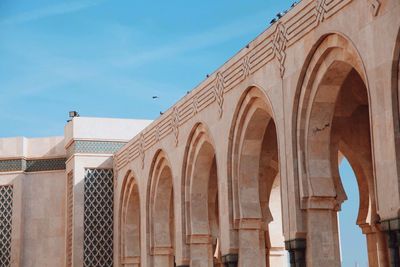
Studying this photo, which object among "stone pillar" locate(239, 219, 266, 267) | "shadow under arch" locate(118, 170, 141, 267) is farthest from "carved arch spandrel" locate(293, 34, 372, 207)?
"shadow under arch" locate(118, 170, 141, 267)

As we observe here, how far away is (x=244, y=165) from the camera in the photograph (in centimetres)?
1135

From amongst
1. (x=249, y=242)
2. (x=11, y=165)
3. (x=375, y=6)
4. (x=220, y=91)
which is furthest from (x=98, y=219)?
(x=375, y=6)

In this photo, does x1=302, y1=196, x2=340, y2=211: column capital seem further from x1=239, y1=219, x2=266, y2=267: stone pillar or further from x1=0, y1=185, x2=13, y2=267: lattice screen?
x1=0, y1=185, x2=13, y2=267: lattice screen

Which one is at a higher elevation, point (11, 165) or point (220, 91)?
point (11, 165)

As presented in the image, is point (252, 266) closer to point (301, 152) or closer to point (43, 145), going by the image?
point (301, 152)

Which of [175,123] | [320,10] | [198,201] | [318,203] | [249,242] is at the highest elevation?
[320,10]

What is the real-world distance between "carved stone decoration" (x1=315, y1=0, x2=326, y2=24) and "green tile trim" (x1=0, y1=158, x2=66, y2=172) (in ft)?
39.0

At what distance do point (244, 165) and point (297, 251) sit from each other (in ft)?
7.43

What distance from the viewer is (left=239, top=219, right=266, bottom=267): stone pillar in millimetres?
11250

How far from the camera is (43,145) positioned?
19.8 metres

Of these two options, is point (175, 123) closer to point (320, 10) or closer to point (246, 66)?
point (246, 66)

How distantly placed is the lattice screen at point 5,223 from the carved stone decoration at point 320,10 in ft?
40.4

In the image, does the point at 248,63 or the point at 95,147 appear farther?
the point at 95,147

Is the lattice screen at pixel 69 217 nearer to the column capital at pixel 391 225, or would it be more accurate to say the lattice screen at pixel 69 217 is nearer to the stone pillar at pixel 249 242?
the stone pillar at pixel 249 242
